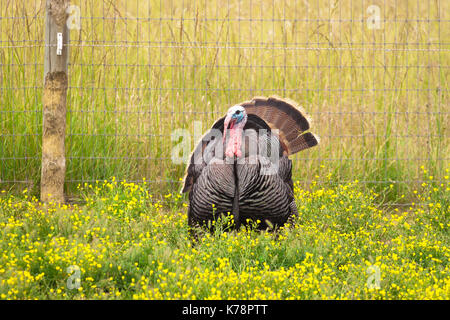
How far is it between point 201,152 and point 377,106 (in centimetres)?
273

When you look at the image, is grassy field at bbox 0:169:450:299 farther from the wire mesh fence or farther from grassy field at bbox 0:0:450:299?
the wire mesh fence

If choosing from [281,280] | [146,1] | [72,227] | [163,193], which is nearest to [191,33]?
[146,1]

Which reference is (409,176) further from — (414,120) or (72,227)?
(72,227)

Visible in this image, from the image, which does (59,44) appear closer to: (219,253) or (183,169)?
(183,169)

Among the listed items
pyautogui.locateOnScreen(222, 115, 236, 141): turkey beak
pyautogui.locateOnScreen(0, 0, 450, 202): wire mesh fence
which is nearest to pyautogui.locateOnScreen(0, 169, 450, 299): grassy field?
pyautogui.locateOnScreen(0, 0, 450, 202): wire mesh fence

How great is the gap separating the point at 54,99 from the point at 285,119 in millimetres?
2247

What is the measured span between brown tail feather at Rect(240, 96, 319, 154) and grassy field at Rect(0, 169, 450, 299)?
57cm

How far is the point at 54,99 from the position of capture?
5.73 m

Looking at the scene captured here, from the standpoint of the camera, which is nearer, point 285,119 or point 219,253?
point 219,253

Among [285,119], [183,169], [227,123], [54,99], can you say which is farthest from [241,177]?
[54,99]

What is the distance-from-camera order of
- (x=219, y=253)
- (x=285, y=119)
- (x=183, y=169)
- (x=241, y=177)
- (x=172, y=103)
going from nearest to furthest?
(x=219, y=253), (x=241, y=177), (x=285, y=119), (x=183, y=169), (x=172, y=103)

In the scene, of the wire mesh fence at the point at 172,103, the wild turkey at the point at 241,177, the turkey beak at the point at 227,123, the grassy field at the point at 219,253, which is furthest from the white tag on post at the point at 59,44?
the turkey beak at the point at 227,123

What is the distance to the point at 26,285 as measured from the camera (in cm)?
360

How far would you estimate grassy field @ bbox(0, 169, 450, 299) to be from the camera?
3730 millimetres
